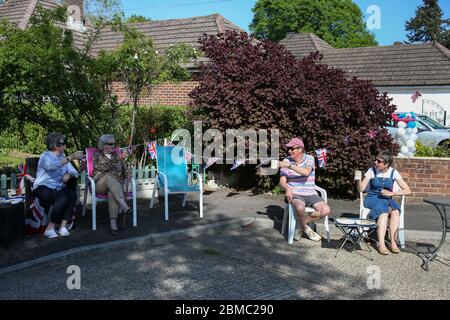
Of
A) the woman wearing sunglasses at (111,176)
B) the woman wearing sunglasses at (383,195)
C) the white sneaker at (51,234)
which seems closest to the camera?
the woman wearing sunglasses at (383,195)

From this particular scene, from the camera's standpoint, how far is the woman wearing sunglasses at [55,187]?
259 inches

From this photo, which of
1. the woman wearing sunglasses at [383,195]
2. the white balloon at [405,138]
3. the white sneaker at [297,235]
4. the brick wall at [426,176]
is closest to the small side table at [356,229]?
the woman wearing sunglasses at [383,195]

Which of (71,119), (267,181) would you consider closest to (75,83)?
(71,119)

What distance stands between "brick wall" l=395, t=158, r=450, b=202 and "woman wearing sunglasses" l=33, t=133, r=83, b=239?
5.95 metres

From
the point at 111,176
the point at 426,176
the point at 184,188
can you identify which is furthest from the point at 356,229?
the point at 426,176

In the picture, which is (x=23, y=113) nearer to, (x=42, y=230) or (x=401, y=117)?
(x=42, y=230)

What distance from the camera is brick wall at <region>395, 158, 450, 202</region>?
365 inches

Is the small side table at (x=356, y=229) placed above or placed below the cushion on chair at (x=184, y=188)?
below

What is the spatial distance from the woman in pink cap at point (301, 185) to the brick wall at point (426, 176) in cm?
319

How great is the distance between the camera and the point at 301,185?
7012 mm

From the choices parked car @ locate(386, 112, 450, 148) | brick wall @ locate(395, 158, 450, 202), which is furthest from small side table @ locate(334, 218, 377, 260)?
parked car @ locate(386, 112, 450, 148)

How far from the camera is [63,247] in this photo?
20.1ft

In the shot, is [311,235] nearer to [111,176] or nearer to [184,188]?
[184,188]

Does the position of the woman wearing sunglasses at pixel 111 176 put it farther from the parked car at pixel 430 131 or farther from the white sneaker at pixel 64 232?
the parked car at pixel 430 131
